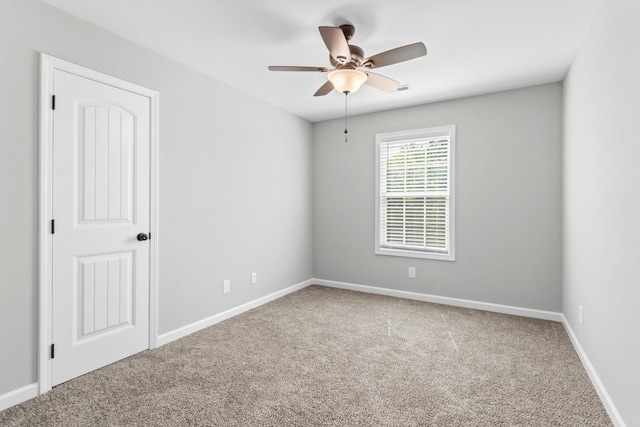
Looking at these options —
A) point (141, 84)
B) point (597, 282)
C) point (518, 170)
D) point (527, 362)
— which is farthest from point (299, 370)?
point (518, 170)

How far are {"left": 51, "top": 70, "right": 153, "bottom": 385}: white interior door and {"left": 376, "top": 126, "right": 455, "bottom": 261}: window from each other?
2929mm

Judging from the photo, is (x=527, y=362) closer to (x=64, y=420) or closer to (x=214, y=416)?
(x=214, y=416)

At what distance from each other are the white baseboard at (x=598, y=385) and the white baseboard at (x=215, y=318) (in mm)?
3134

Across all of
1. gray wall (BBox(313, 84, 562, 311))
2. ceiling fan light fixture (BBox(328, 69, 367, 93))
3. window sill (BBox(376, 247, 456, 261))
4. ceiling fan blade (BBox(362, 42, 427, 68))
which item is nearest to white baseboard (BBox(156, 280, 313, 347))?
gray wall (BBox(313, 84, 562, 311))

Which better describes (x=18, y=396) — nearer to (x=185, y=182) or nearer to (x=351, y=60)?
(x=185, y=182)

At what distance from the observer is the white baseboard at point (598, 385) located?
182 centimetres

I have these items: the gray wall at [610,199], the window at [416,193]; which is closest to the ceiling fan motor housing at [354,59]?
the gray wall at [610,199]

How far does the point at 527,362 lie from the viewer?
257cm

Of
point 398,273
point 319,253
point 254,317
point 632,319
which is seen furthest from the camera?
point 319,253

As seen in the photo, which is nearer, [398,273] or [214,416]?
[214,416]

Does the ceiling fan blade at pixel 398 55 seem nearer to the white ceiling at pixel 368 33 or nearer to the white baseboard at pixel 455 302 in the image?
the white ceiling at pixel 368 33

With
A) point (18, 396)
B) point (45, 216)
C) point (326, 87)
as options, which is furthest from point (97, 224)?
point (326, 87)

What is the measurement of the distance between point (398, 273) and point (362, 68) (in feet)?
9.07

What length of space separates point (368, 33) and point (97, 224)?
2484 mm
